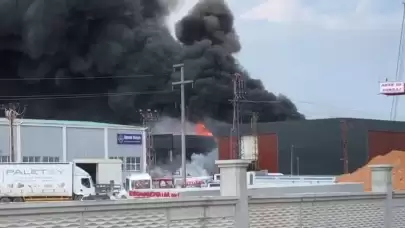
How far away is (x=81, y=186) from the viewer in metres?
38.0

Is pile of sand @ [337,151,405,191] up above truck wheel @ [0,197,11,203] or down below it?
above

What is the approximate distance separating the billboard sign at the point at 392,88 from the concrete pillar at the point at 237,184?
48007 millimetres

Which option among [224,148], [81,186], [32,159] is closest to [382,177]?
[81,186]

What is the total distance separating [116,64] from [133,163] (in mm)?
27489

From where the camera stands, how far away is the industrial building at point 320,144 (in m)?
54.5

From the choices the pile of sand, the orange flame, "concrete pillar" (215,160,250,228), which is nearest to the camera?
"concrete pillar" (215,160,250,228)

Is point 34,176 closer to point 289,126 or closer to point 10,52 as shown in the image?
point 289,126

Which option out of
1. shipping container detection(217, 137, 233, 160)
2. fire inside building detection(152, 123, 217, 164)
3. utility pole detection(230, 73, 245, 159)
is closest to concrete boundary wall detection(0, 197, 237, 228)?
utility pole detection(230, 73, 245, 159)

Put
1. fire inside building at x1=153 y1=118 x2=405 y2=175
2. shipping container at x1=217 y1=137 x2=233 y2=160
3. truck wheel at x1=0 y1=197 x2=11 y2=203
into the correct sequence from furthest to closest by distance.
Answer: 1. shipping container at x1=217 y1=137 x2=233 y2=160
2. fire inside building at x1=153 y1=118 x2=405 y2=175
3. truck wheel at x1=0 y1=197 x2=11 y2=203

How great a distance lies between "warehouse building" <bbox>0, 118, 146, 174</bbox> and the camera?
52.4m

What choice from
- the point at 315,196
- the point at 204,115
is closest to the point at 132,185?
the point at 315,196

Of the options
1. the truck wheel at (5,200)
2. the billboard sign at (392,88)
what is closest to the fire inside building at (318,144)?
the billboard sign at (392,88)

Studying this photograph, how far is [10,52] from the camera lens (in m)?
88.9

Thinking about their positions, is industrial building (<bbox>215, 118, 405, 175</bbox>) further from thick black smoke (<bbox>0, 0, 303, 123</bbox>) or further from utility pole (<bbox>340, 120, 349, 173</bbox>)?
thick black smoke (<bbox>0, 0, 303, 123</bbox>)
